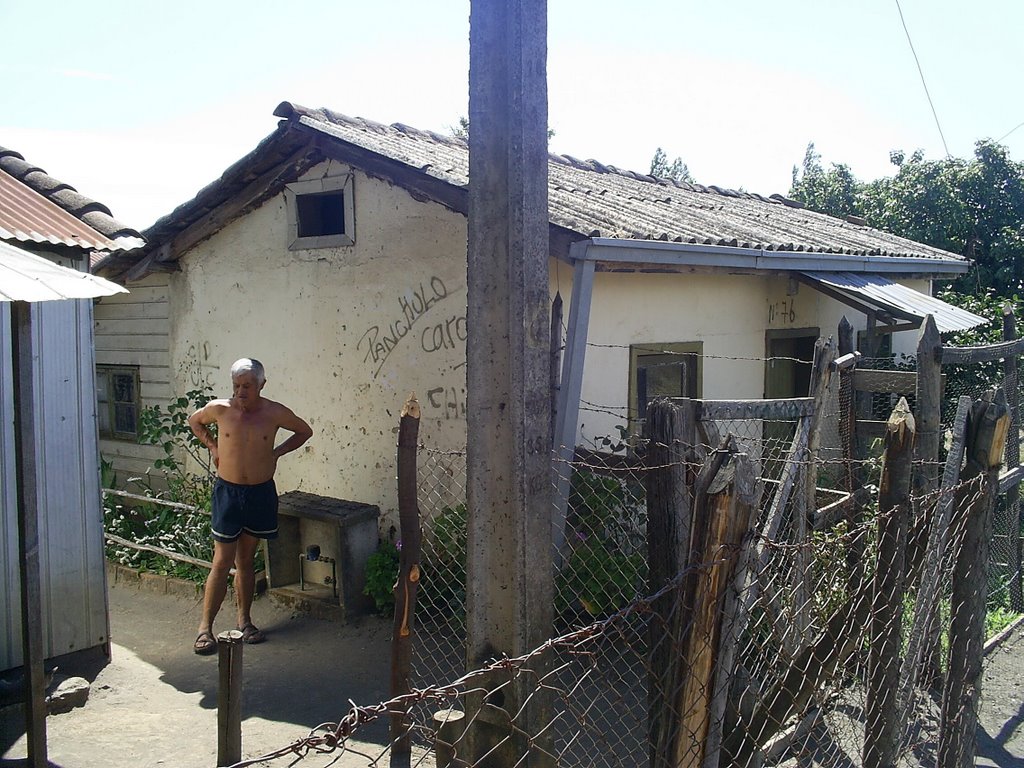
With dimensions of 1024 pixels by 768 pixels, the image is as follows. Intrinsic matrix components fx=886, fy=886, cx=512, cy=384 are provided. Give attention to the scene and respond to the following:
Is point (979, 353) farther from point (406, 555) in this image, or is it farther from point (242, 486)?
point (242, 486)

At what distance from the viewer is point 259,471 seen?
6.04m

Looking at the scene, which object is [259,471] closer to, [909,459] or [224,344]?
[224,344]

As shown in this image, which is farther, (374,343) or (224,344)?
(224,344)

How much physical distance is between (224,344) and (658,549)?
6.57 metres

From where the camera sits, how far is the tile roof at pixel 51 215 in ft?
16.5

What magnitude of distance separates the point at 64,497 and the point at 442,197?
3.24 meters

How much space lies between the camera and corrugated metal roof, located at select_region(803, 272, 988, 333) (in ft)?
26.3

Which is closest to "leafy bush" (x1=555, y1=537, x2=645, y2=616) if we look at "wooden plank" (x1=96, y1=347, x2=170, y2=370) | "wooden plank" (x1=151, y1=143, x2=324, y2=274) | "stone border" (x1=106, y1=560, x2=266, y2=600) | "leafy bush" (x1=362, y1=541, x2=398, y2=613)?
"leafy bush" (x1=362, y1=541, x2=398, y2=613)

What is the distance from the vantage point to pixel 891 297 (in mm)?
8391

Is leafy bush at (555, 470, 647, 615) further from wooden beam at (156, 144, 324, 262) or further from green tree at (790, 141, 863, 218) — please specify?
green tree at (790, 141, 863, 218)

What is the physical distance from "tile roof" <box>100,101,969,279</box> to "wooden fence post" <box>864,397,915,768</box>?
9.37 ft

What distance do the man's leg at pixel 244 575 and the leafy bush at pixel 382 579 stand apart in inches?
33.1

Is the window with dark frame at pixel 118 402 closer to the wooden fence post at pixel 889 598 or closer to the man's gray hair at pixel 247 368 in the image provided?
the man's gray hair at pixel 247 368

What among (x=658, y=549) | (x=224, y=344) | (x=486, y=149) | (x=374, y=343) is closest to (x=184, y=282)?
(x=224, y=344)
